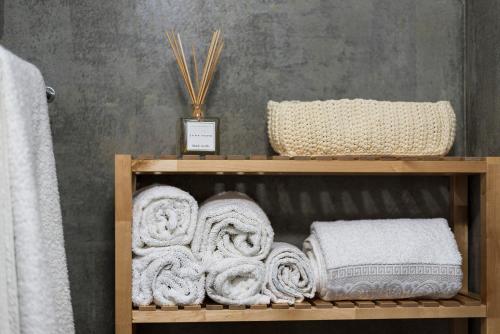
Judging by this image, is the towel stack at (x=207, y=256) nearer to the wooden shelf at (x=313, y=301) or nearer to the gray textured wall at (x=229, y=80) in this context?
the wooden shelf at (x=313, y=301)

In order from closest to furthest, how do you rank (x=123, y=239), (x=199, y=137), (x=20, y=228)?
1. (x=20, y=228)
2. (x=123, y=239)
3. (x=199, y=137)

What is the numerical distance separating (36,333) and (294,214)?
2.54 feet

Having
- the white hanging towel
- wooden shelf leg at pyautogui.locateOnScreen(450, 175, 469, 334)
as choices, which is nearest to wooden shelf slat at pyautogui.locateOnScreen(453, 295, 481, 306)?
wooden shelf leg at pyautogui.locateOnScreen(450, 175, 469, 334)

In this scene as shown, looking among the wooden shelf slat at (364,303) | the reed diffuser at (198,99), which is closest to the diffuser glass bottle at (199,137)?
the reed diffuser at (198,99)

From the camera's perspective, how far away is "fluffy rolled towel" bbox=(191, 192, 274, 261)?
1272mm

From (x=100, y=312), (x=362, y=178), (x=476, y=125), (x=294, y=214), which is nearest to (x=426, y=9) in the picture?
(x=476, y=125)

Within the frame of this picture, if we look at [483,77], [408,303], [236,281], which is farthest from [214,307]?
[483,77]

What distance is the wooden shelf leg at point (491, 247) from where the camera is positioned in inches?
50.9

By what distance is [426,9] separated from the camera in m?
1.56

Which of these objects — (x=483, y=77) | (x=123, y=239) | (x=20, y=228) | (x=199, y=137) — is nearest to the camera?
(x=20, y=228)

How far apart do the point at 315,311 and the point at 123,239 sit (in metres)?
0.43

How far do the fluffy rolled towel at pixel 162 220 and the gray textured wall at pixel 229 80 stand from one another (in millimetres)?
228

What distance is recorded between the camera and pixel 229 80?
1515 mm

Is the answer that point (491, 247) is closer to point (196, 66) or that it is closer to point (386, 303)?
point (386, 303)
